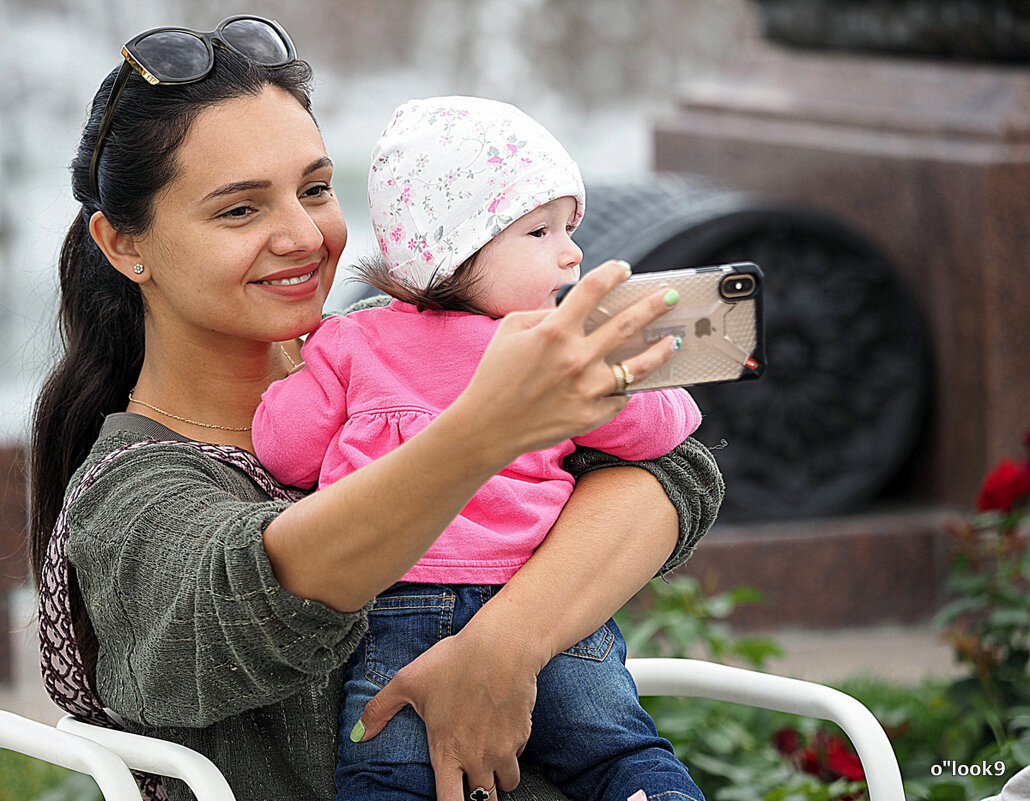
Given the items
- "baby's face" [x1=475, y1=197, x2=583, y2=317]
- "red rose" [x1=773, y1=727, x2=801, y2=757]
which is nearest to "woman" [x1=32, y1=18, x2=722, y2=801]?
"baby's face" [x1=475, y1=197, x2=583, y2=317]

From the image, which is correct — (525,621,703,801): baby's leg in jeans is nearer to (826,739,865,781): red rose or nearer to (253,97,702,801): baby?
(253,97,702,801): baby

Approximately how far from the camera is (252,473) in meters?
1.70

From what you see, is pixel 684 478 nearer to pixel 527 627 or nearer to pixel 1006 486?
pixel 527 627

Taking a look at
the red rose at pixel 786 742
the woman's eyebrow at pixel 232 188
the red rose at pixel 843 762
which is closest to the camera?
the woman's eyebrow at pixel 232 188

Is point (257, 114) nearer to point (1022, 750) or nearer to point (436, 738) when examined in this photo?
point (436, 738)

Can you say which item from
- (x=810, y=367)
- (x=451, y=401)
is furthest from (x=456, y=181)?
(x=810, y=367)

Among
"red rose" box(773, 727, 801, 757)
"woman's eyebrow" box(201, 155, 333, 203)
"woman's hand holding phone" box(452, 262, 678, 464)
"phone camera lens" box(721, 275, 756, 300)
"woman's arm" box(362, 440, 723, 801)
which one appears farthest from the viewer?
"red rose" box(773, 727, 801, 757)

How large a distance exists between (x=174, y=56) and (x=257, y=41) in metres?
0.13

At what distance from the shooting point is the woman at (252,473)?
1.28 metres

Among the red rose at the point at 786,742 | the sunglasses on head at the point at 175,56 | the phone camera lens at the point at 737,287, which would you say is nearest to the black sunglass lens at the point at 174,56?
the sunglasses on head at the point at 175,56

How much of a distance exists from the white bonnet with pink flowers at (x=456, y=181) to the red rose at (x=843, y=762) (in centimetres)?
135

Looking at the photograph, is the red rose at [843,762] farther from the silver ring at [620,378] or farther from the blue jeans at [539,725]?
the silver ring at [620,378]

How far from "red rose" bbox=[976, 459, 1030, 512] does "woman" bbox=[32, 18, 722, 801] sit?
155cm

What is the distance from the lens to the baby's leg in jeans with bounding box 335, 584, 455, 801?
155cm
